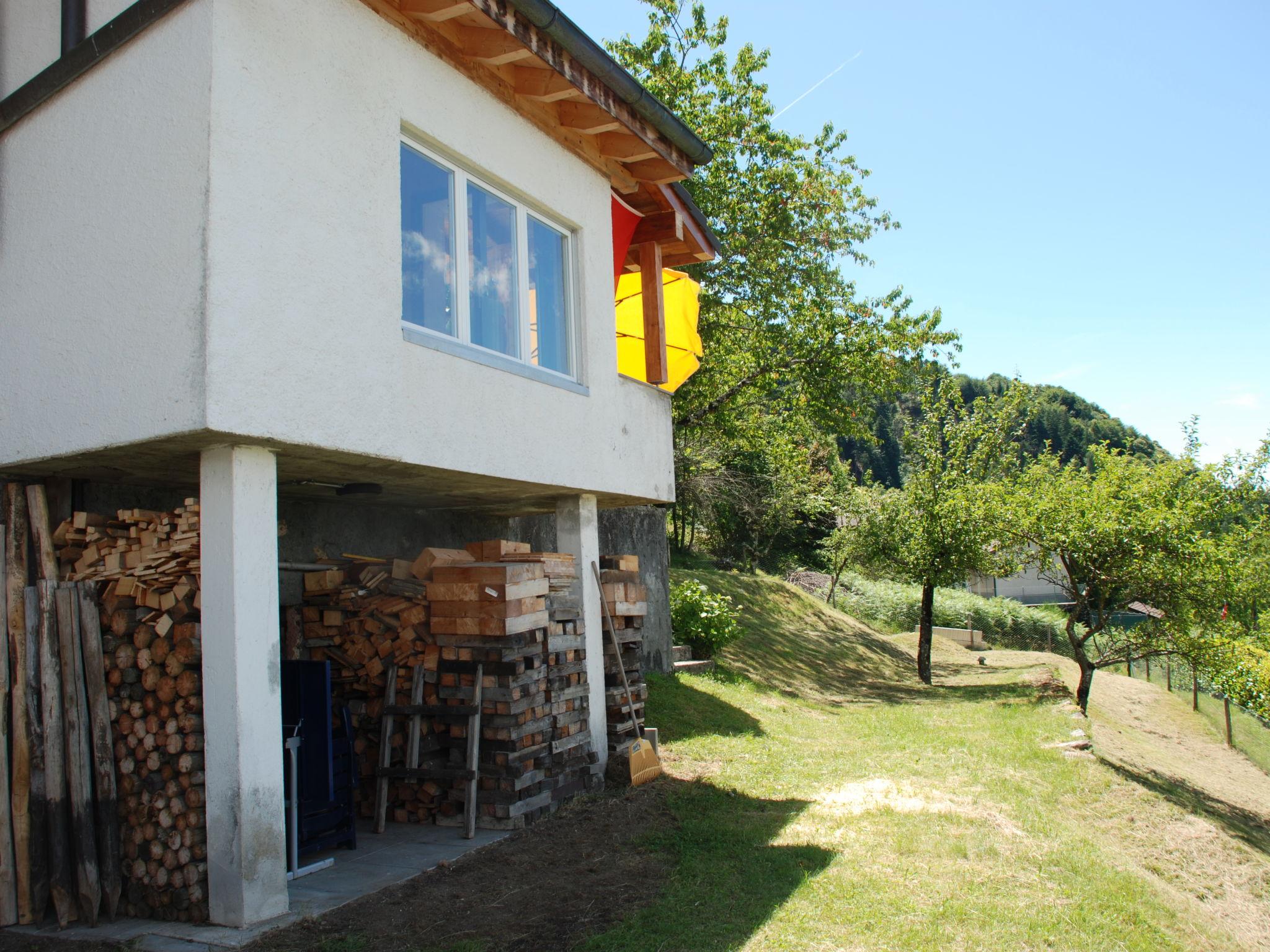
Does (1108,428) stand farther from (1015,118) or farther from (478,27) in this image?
(478,27)

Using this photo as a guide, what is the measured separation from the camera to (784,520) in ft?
116

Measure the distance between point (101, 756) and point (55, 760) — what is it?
0.79 ft

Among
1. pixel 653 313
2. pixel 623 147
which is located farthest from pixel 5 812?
pixel 623 147

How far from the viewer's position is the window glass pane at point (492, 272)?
682cm

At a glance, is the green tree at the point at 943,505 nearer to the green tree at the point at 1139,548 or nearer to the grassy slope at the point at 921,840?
the green tree at the point at 1139,548

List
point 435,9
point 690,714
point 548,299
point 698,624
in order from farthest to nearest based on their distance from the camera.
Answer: point 698,624 < point 690,714 < point 548,299 < point 435,9

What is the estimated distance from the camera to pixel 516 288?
7.29 meters

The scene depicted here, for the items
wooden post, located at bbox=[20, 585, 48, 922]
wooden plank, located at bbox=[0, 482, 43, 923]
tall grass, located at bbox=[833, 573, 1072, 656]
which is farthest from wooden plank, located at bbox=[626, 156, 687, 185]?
tall grass, located at bbox=[833, 573, 1072, 656]

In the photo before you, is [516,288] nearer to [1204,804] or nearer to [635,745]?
[635,745]

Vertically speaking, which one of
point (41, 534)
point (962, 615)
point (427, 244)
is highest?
point (427, 244)

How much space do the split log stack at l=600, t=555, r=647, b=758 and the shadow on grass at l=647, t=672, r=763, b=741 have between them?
1.79 meters

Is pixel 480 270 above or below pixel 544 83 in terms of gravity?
below

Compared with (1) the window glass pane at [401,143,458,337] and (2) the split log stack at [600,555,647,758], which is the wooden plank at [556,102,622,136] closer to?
(1) the window glass pane at [401,143,458,337]

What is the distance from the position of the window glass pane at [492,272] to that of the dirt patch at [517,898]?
3748mm
